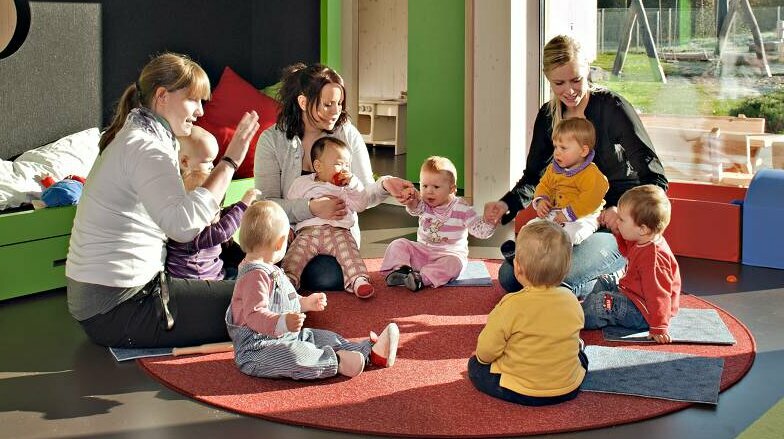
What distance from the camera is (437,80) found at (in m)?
7.12

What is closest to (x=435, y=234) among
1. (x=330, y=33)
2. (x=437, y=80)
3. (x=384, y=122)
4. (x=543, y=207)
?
(x=543, y=207)

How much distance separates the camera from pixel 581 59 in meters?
4.23

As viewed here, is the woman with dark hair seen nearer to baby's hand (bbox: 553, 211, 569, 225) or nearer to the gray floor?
baby's hand (bbox: 553, 211, 569, 225)

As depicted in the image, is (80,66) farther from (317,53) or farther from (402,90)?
(402,90)

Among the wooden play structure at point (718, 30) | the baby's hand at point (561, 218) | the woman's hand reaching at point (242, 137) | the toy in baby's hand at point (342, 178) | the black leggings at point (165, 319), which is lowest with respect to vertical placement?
the black leggings at point (165, 319)

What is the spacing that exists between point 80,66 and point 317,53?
1675mm

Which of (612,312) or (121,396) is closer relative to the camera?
(121,396)

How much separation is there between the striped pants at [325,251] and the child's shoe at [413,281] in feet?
0.61

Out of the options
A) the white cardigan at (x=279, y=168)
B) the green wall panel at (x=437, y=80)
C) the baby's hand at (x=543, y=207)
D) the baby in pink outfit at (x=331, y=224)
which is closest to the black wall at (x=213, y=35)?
the green wall panel at (x=437, y=80)

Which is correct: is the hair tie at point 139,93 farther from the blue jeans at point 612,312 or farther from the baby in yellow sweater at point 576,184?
the blue jeans at point 612,312

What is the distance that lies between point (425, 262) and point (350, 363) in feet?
4.53

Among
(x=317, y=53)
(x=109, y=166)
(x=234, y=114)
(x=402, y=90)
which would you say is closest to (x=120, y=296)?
(x=109, y=166)

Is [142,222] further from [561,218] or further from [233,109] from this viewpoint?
[233,109]

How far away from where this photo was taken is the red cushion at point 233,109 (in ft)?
19.0
